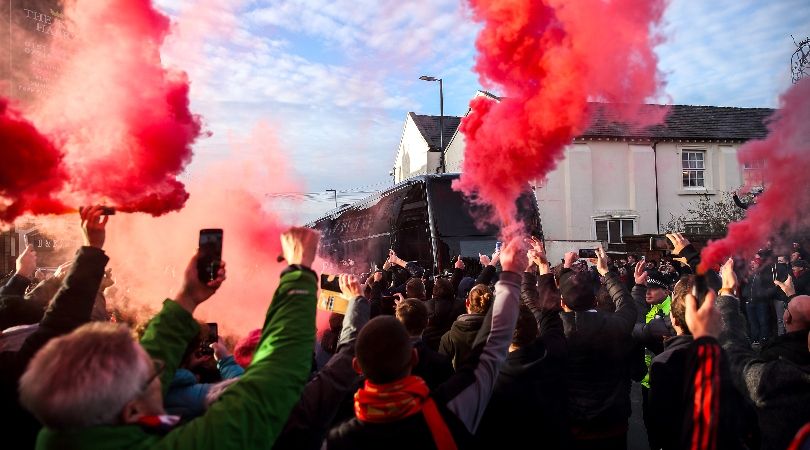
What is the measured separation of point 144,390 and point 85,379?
7.5 inches

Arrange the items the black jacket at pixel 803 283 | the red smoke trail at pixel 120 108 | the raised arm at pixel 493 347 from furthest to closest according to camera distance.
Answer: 1. the black jacket at pixel 803 283
2. the red smoke trail at pixel 120 108
3. the raised arm at pixel 493 347

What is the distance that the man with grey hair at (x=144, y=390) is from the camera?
64.1 inches

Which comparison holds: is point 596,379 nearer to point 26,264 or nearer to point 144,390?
point 144,390

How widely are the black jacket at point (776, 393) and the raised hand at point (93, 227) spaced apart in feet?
11.1

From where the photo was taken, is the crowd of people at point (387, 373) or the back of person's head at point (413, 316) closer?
the crowd of people at point (387, 373)

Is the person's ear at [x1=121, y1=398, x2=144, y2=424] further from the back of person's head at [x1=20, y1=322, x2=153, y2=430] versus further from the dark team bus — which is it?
the dark team bus

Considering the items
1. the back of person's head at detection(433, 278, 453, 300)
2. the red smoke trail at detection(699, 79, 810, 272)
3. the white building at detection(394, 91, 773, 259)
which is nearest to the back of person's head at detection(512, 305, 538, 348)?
the back of person's head at detection(433, 278, 453, 300)

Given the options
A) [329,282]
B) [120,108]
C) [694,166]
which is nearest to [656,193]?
[694,166]

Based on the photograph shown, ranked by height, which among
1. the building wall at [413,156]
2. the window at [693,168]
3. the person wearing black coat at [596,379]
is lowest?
the person wearing black coat at [596,379]

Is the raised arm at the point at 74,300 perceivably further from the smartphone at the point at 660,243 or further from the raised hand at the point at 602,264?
the raised hand at the point at 602,264

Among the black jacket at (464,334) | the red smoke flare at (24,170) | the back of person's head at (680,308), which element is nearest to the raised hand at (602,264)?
the back of person's head at (680,308)

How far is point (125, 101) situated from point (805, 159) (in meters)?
7.08

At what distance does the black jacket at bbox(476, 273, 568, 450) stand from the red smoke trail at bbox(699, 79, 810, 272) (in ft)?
8.48

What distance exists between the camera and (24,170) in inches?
189
